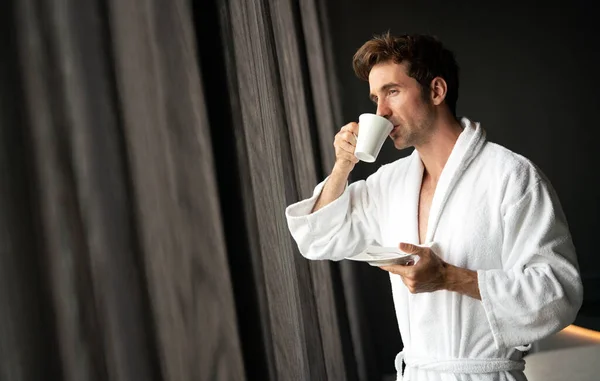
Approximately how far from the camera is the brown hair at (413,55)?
1307 millimetres

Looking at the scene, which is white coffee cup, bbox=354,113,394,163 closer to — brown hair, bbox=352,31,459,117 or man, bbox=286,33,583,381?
man, bbox=286,33,583,381

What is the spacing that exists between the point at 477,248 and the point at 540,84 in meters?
2.80

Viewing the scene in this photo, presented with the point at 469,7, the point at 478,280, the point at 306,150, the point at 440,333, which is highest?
the point at 469,7

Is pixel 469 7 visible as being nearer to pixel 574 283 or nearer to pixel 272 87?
pixel 272 87

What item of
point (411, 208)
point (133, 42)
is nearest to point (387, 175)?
point (411, 208)

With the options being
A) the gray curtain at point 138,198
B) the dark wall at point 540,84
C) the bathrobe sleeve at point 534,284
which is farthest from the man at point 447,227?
the dark wall at point 540,84

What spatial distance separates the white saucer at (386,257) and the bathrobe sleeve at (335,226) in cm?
23

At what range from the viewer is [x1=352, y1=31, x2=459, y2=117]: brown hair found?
4.29 feet

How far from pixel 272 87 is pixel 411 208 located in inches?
18.6

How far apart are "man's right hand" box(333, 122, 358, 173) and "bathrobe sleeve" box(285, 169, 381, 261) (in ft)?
0.24

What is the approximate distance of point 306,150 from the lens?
2.27 meters

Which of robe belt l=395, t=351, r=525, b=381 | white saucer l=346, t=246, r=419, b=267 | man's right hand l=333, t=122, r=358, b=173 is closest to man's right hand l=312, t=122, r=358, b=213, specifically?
man's right hand l=333, t=122, r=358, b=173

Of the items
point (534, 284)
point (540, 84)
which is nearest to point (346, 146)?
point (534, 284)

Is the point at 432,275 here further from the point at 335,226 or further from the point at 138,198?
the point at 138,198
